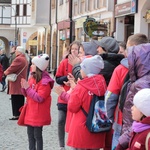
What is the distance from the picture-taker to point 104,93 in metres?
6.08

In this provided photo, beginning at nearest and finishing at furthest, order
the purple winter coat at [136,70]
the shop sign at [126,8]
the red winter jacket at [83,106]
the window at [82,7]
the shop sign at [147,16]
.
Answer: the purple winter coat at [136,70] < the red winter jacket at [83,106] < the shop sign at [147,16] < the shop sign at [126,8] < the window at [82,7]

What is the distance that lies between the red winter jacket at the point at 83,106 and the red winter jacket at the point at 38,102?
4.57 feet

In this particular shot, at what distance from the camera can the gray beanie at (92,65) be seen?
6082mm

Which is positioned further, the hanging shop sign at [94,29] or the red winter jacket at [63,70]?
the hanging shop sign at [94,29]

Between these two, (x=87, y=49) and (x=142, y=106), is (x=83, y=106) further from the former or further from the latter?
(x=142, y=106)

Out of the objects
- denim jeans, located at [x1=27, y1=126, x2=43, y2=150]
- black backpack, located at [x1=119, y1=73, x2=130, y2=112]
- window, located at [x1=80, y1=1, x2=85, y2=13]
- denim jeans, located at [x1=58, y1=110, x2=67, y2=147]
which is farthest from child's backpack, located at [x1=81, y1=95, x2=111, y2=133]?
window, located at [x1=80, y1=1, x2=85, y2=13]

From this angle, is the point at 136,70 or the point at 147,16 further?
the point at 147,16

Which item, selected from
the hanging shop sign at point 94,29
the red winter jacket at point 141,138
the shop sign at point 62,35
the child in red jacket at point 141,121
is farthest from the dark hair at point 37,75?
the shop sign at point 62,35

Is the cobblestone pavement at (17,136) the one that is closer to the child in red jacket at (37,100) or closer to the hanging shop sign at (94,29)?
the child in red jacket at (37,100)

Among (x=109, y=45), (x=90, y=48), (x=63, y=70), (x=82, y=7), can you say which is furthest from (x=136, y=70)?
(x=82, y=7)

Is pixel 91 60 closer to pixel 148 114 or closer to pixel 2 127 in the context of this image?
pixel 148 114

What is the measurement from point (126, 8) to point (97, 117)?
1530 cm

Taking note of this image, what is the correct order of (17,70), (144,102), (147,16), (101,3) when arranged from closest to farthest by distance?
(144,102) → (17,70) → (147,16) → (101,3)

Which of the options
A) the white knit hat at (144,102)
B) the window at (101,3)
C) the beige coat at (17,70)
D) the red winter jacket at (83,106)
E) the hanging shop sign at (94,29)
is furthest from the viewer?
the window at (101,3)
